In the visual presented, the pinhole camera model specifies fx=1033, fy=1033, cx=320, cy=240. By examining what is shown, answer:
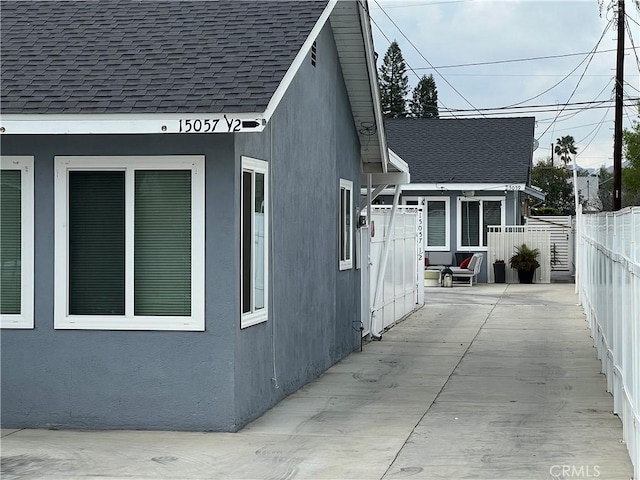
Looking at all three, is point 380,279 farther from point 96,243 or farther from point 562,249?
point 562,249

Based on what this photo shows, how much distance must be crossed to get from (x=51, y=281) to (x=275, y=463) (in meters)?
3.08

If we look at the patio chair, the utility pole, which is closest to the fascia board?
the utility pole

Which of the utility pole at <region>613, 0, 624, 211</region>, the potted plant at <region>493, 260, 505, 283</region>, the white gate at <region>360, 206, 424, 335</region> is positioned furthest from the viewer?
the potted plant at <region>493, 260, 505, 283</region>

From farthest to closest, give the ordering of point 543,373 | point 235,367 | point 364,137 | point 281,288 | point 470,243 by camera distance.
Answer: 1. point 470,243
2. point 364,137
3. point 543,373
4. point 281,288
5. point 235,367

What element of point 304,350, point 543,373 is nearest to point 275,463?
point 304,350

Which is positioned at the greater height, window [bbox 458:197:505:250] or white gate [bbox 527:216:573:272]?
window [bbox 458:197:505:250]

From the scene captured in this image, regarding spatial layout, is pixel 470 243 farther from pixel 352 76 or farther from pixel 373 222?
pixel 352 76

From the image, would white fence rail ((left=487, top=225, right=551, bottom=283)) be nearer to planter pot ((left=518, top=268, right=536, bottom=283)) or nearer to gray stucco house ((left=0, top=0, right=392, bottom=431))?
Answer: planter pot ((left=518, top=268, right=536, bottom=283))

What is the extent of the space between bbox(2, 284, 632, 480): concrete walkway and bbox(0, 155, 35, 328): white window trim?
3.67ft

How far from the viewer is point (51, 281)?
10.3 m

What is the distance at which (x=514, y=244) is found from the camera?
116 feet

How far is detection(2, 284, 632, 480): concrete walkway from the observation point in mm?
8633

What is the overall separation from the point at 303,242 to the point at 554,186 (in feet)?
227

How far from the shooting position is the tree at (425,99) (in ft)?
254
